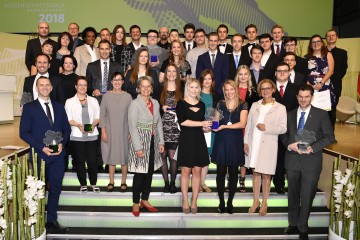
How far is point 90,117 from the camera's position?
14.8 ft

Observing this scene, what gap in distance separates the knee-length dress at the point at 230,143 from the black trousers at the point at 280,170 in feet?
1.99

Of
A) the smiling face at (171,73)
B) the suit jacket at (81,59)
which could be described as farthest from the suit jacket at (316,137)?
the suit jacket at (81,59)

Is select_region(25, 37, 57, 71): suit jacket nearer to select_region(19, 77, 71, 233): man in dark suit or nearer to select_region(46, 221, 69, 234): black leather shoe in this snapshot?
select_region(19, 77, 71, 233): man in dark suit

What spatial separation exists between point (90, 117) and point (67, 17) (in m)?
4.94

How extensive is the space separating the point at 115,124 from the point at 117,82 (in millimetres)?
501

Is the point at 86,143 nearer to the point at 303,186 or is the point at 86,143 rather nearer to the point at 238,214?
the point at 238,214

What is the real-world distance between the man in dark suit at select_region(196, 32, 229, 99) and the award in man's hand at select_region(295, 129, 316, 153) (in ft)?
4.65

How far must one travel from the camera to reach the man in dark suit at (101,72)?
4910mm

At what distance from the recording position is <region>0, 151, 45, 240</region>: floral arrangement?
3.27 m

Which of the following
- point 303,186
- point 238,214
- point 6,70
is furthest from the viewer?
point 6,70

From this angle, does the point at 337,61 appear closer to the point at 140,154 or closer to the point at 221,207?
the point at 221,207

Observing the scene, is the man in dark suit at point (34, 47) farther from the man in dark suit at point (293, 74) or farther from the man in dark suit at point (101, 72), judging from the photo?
the man in dark suit at point (293, 74)

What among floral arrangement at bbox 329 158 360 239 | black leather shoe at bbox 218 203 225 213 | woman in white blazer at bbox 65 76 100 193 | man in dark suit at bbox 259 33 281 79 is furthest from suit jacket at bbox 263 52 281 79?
woman in white blazer at bbox 65 76 100 193

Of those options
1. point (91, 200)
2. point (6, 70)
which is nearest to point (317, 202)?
point (91, 200)
